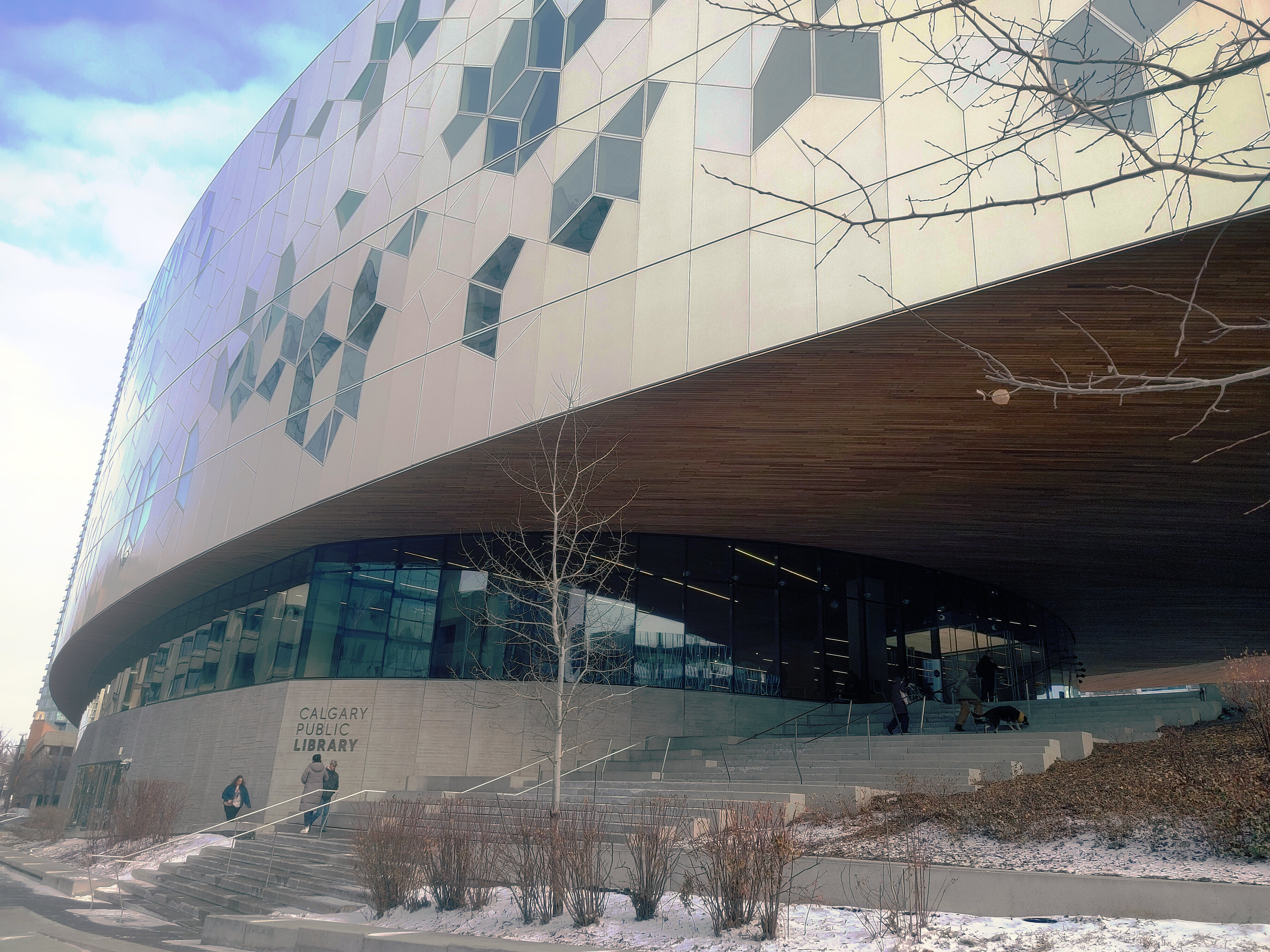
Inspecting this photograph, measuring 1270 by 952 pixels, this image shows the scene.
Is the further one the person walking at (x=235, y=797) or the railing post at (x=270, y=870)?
the person walking at (x=235, y=797)

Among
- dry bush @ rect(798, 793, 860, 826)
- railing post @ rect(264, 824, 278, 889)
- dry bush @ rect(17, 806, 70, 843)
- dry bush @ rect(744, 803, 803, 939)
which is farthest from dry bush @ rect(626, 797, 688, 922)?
dry bush @ rect(17, 806, 70, 843)

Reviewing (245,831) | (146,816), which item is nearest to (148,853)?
(146,816)

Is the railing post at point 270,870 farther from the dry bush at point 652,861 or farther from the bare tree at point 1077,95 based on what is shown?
the bare tree at point 1077,95

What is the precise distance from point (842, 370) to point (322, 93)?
797 inches

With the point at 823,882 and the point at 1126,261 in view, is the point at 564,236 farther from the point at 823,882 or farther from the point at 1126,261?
the point at 823,882

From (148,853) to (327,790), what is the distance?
6.19 meters

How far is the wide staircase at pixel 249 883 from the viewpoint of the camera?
13.1 metres

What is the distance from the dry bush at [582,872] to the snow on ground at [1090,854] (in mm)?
2465

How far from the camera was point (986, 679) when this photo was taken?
950 inches

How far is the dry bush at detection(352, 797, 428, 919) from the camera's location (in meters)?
10.8

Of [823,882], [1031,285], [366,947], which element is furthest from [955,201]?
[366,947]

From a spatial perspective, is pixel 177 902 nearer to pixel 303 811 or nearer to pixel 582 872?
pixel 303 811

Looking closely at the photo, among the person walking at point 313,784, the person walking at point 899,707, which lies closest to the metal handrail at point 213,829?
the person walking at point 313,784

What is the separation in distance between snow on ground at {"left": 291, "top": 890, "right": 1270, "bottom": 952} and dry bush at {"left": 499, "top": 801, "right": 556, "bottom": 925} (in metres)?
0.17
